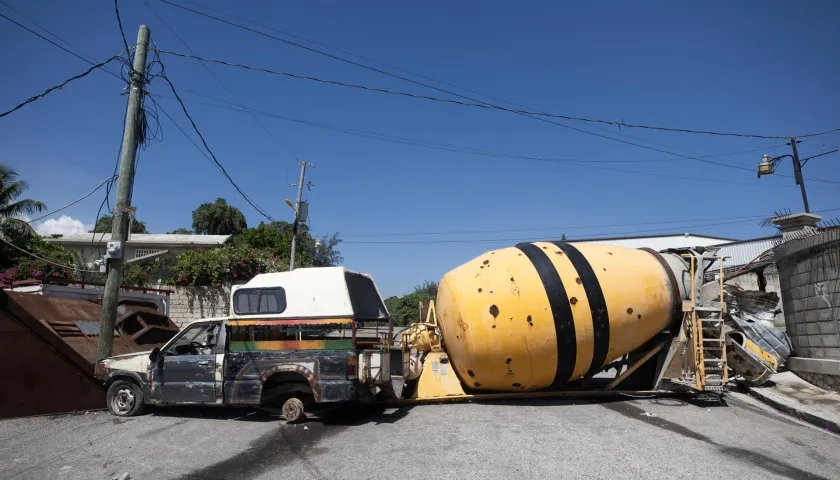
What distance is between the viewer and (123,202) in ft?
33.4

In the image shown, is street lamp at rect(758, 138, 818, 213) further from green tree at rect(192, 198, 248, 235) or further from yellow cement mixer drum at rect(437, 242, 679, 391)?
green tree at rect(192, 198, 248, 235)

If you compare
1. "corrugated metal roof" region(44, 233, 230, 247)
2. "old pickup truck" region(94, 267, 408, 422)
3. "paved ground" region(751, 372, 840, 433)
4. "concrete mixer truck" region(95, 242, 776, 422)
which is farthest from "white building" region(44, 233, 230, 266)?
"paved ground" region(751, 372, 840, 433)

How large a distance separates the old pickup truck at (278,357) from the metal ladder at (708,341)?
4.90m

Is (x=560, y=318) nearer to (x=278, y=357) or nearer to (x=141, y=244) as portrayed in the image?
(x=278, y=357)

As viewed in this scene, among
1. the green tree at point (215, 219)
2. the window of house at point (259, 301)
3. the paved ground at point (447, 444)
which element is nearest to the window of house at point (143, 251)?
the green tree at point (215, 219)

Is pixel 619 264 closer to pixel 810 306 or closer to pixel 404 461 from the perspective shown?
pixel 810 306

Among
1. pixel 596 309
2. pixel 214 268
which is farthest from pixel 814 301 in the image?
pixel 214 268

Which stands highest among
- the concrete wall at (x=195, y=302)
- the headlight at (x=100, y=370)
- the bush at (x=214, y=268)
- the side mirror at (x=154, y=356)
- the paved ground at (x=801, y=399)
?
the bush at (x=214, y=268)

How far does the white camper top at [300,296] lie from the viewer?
774 centimetres

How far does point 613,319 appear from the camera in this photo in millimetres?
8203

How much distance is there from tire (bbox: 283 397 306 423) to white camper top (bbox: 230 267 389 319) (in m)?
1.29

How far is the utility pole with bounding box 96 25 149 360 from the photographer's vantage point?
9.67 m

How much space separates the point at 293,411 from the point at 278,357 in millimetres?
836

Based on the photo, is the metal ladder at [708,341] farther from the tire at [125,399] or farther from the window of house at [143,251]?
the window of house at [143,251]
